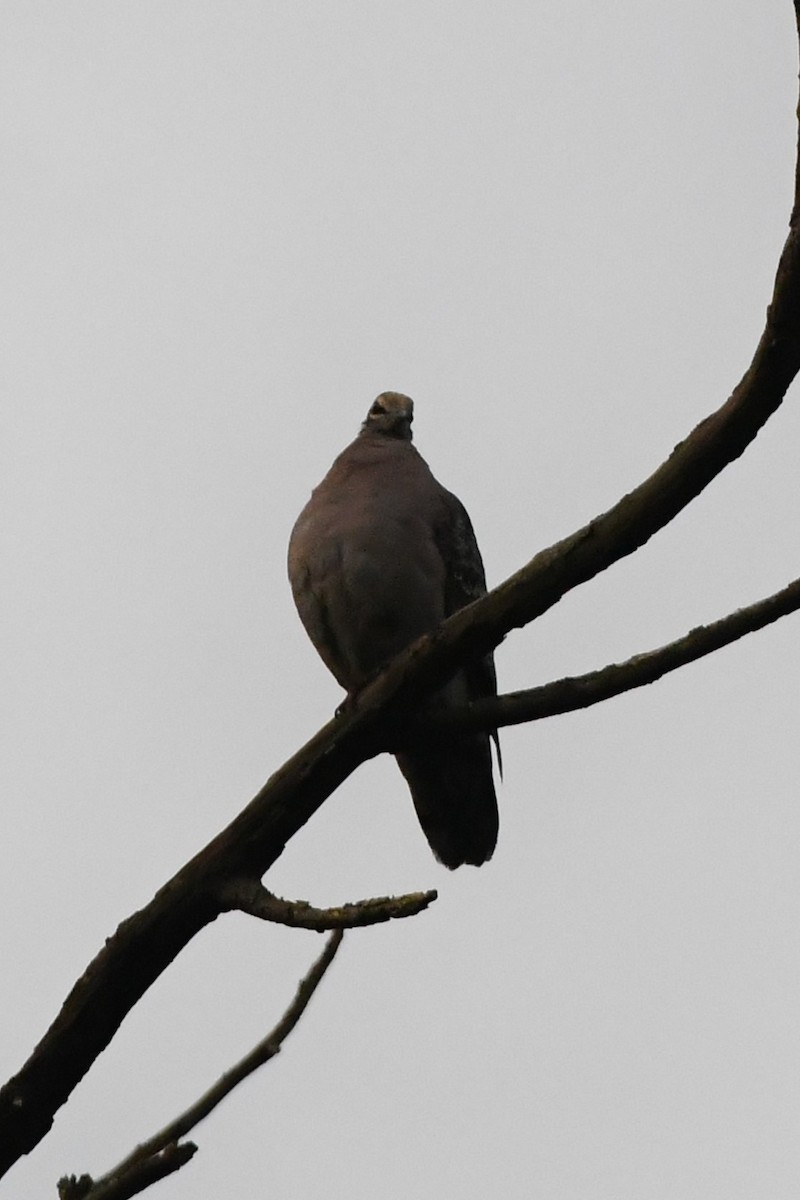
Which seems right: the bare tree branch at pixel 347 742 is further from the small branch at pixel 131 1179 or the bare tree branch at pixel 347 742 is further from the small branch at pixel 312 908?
the small branch at pixel 131 1179

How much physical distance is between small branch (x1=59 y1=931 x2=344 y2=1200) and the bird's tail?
284 cm

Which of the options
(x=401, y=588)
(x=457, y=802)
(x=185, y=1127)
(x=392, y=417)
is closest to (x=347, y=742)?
(x=185, y=1127)

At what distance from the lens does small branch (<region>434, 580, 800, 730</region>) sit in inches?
156

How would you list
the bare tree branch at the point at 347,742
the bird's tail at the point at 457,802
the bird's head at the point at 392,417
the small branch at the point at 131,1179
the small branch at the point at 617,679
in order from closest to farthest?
the small branch at the point at 131,1179 → the bare tree branch at the point at 347,742 → the small branch at the point at 617,679 → the bird's tail at the point at 457,802 → the bird's head at the point at 392,417

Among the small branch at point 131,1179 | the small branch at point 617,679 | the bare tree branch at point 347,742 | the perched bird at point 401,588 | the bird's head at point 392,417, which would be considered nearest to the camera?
the small branch at point 131,1179

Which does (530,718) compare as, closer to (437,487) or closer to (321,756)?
(321,756)

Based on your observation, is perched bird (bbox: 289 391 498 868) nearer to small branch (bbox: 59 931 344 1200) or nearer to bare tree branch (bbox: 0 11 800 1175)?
bare tree branch (bbox: 0 11 800 1175)

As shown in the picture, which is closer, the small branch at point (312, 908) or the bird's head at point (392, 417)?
the small branch at point (312, 908)

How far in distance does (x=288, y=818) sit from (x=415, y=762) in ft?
8.65

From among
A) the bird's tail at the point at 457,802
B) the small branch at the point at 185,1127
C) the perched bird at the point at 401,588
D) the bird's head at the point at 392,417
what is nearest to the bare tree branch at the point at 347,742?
the small branch at the point at 185,1127

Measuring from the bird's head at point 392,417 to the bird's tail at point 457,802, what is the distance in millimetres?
1560

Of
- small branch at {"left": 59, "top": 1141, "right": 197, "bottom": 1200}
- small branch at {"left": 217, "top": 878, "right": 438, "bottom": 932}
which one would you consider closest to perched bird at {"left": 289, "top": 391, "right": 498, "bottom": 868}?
small branch at {"left": 217, "top": 878, "right": 438, "bottom": 932}

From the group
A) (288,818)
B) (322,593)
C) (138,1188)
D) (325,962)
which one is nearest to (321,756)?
(288,818)

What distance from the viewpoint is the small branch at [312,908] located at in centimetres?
364
